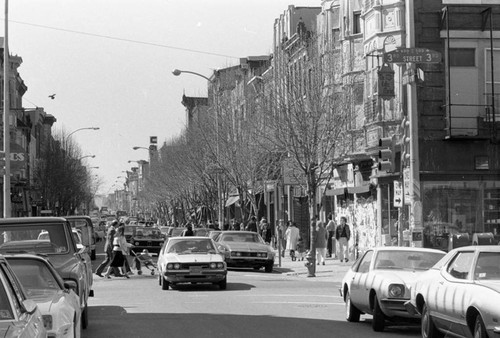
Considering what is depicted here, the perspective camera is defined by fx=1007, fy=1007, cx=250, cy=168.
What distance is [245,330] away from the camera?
52.9 feet

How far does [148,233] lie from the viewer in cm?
5228

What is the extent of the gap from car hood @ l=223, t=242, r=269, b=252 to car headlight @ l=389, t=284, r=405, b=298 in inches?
798

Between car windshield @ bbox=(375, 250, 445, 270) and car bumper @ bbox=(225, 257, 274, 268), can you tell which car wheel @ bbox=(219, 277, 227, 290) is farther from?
car windshield @ bbox=(375, 250, 445, 270)

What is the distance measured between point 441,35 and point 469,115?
9.92 feet

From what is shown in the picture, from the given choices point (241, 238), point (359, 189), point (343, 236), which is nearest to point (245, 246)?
point (241, 238)

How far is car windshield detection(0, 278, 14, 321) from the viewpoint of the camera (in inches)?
288

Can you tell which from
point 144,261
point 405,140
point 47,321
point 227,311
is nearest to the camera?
point 47,321

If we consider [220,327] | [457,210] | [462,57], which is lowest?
[220,327]

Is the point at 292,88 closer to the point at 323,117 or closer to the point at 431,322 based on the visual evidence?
the point at 323,117

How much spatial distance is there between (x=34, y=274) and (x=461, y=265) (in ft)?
18.1

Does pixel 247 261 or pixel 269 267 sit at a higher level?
pixel 247 261

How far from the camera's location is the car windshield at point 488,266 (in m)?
12.5

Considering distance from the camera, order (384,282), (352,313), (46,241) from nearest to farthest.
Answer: (384,282) < (46,241) < (352,313)

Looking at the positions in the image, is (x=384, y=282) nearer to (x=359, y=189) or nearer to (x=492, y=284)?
(x=492, y=284)
